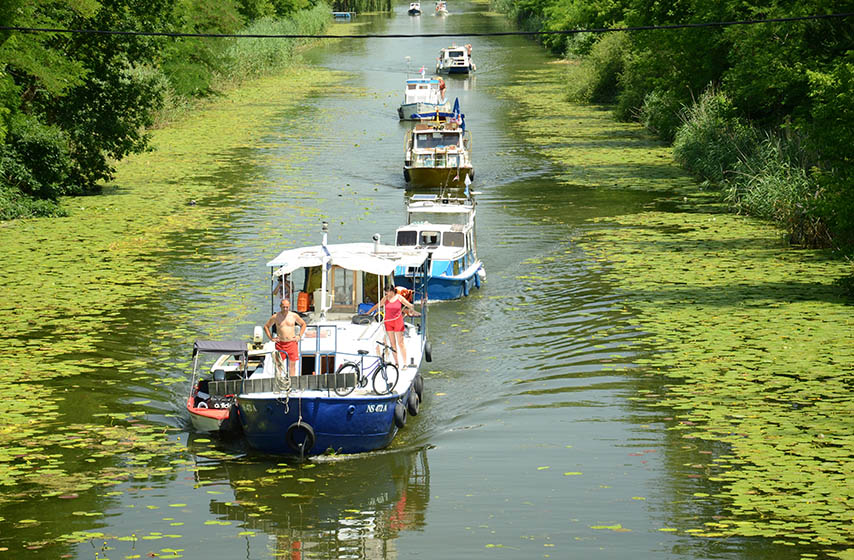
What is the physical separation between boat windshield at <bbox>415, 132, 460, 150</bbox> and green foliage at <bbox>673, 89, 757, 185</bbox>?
29.5ft

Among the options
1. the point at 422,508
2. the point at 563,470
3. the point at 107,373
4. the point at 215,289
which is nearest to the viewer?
the point at 422,508

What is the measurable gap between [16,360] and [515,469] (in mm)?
10744

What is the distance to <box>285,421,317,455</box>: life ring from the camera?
786 inches

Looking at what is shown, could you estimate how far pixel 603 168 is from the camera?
5153 centimetres

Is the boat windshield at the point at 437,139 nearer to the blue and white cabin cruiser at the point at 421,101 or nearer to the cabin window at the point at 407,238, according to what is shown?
the blue and white cabin cruiser at the point at 421,101

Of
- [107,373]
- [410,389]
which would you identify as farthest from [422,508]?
[107,373]

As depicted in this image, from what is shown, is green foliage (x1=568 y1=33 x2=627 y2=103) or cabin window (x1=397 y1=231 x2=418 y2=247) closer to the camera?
cabin window (x1=397 y1=231 x2=418 y2=247)

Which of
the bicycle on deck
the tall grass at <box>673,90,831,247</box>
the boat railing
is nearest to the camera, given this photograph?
the boat railing

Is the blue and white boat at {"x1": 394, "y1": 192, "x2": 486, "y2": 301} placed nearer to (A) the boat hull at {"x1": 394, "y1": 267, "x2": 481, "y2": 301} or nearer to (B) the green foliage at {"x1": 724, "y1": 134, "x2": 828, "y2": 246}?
(A) the boat hull at {"x1": 394, "y1": 267, "x2": 481, "y2": 301}

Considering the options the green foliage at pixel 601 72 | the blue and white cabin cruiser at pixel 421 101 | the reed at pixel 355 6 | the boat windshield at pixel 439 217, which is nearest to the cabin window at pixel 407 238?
the boat windshield at pixel 439 217

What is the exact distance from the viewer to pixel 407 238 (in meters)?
33.8

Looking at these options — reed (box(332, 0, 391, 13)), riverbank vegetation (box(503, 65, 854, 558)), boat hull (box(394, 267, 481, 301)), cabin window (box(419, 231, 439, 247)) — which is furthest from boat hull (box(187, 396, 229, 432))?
reed (box(332, 0, 391, 13))

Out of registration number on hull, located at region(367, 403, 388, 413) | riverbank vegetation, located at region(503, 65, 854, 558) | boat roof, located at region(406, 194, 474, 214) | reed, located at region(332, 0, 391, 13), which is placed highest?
reed, located at region(332, 0, 391, 13)

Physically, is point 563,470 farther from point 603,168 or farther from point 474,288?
point 603,168
